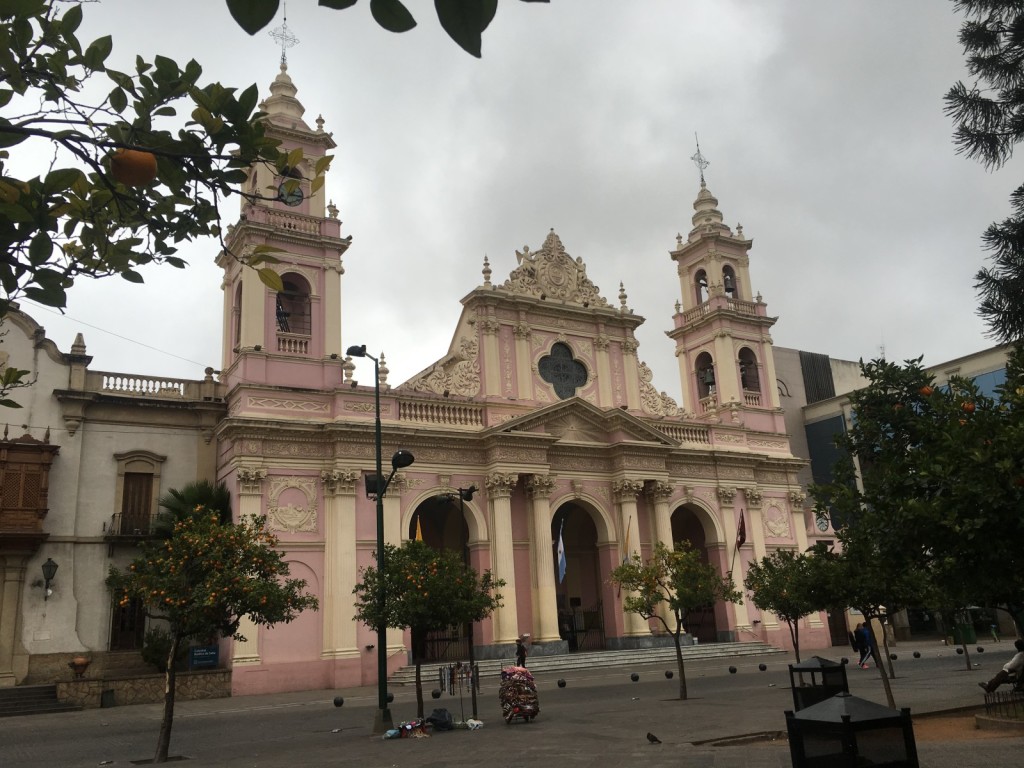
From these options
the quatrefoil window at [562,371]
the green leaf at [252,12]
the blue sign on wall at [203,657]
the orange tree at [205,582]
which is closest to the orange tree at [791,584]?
the orange tree at [205,582]

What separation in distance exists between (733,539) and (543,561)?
10218 millimetres

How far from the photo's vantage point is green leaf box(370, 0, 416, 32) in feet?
7.32

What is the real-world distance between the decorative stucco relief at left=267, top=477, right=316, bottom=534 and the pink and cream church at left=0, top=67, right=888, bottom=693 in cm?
7

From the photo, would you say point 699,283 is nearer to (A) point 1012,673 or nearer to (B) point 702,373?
(B) point 702,373

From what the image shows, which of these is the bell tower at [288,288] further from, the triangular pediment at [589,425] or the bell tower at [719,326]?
the bell tower at [719,326]

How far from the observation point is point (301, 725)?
1775 cm

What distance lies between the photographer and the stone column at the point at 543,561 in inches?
1240

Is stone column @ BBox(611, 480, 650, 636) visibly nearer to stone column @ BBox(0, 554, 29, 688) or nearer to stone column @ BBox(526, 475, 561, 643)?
stone column @ BBox(526, 475, 561, 643)

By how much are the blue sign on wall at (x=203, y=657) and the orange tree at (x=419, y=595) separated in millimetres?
11389

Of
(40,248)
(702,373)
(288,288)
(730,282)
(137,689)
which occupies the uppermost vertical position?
(730,282)

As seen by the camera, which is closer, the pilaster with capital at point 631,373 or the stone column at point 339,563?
the stone column at point 339,563

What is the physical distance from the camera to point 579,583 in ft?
123

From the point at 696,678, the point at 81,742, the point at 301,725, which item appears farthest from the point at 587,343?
the point at 81,742

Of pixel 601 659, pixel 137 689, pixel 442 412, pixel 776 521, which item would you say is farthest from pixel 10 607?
pixel 776 521
